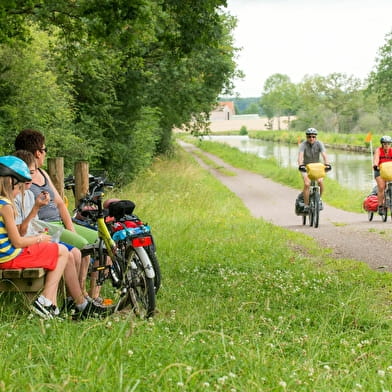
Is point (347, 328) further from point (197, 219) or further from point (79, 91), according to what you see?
point (79, 91)

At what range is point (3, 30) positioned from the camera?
984cm

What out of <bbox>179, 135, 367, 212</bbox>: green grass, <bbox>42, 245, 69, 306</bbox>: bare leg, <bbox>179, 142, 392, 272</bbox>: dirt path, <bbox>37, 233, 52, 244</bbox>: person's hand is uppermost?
<bbox>37, 233, 52, 244</bbox>: person's hand

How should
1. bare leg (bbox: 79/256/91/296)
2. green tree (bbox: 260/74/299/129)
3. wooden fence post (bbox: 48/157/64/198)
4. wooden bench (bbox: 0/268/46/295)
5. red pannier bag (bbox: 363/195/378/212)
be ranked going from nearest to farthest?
wooden bench (bbox: 0/268/46/295)
bare leg (bbox: 79/256/91/296)
wooden fence post (bbox: 48/157/64/198)
red pannier bag (bbox: 363/195/378/212)
green tree (bbox: 260/74/299/129)

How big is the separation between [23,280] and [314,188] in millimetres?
9837

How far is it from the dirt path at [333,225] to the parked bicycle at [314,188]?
284 millimetres

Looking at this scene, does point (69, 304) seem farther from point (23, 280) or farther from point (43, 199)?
point (43, 199)

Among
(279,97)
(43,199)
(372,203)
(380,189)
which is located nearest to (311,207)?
(380,189)

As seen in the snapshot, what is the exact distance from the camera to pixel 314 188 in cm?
1442

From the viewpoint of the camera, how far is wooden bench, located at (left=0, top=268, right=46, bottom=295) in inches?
206

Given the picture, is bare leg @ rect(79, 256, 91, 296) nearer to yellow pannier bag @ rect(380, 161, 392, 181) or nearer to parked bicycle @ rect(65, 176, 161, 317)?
parked bicycle @ rect(65, 176, 161, 317)

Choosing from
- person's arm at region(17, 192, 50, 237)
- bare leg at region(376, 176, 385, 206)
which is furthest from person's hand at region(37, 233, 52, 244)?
bare leg at region(376, 176, 385, 206)

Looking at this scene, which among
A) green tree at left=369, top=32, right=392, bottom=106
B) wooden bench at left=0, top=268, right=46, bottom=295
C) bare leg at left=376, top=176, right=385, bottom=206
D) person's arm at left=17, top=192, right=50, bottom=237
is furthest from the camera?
green tree at left=369, top=32, right=392, bottom=106

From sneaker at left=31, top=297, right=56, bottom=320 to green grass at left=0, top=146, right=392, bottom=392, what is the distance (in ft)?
0.40

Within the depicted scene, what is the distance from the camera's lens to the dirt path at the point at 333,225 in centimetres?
1039
